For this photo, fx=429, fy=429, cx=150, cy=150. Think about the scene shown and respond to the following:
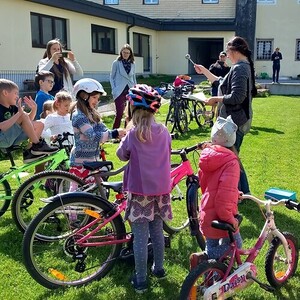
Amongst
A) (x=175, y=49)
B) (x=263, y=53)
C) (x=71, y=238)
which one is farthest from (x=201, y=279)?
(x=263, y=53)

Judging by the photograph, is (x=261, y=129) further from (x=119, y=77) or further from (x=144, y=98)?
(x=144, y=98)

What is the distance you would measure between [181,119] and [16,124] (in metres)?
5.84

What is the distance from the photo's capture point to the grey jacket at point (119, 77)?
8688mm

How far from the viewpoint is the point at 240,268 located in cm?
295

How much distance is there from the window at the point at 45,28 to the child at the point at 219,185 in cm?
1624

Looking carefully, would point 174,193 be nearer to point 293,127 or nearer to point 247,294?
point 247,294

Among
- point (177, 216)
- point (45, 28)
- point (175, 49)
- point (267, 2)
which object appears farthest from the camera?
point (175, 49)

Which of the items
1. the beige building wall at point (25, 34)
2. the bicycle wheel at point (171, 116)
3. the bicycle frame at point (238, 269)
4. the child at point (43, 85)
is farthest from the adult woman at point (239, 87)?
the beige building wall at point (25, 34)

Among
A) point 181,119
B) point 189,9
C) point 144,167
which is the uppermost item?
point 189,9

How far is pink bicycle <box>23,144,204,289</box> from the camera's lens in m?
3.26

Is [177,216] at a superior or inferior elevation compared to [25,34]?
inferior

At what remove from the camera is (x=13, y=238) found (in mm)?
4301

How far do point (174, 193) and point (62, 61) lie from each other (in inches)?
116

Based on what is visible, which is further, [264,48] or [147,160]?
[264,48]
